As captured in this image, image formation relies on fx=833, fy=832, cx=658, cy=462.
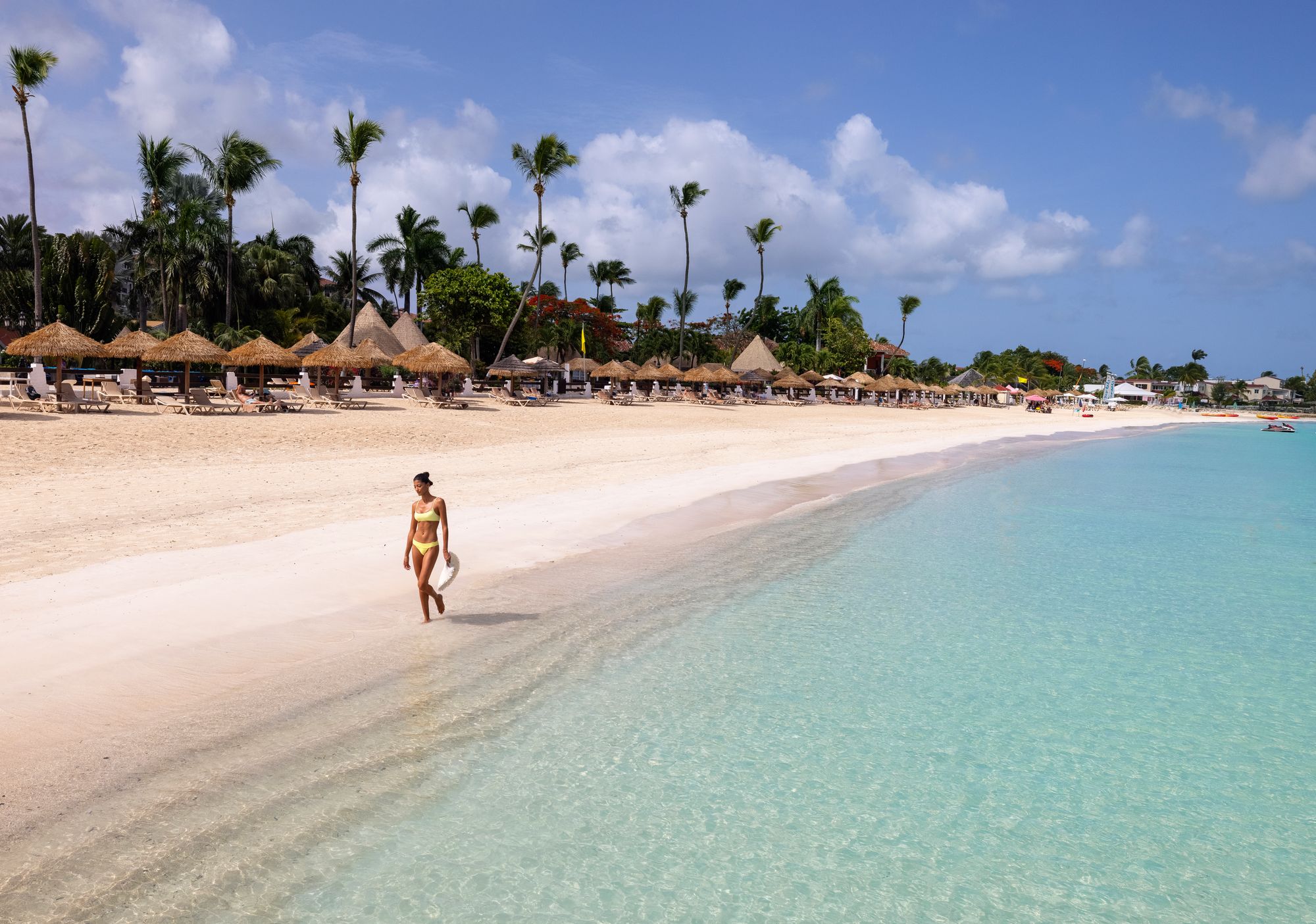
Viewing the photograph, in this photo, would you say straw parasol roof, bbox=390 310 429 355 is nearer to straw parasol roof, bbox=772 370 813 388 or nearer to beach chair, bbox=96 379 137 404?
beach chair, bbox=96 379 137 404

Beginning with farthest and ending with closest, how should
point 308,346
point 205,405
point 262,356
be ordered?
point 308,346 → point 262,356 → point 205,405

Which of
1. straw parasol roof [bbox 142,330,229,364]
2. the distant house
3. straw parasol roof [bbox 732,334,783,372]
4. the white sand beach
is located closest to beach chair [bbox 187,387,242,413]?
the white sand beach

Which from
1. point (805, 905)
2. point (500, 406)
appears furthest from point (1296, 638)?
point (500, 406)

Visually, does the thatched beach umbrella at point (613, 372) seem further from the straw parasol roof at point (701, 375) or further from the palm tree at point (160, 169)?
the palm tree at point (160, 169)

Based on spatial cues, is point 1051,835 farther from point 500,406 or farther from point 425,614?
point 500,406

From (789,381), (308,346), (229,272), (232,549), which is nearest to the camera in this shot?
(232,549)

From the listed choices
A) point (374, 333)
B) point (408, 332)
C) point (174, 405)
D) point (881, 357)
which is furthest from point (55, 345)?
point (881, 357)

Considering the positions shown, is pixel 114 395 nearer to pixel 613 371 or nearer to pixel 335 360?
pixel 335 360

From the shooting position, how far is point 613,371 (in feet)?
144

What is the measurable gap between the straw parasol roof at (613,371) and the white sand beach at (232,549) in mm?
23248

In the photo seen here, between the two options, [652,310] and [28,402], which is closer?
[28,402]

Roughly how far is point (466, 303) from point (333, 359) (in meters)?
18.8

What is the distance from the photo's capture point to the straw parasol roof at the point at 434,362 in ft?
91.4

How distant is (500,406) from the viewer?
2975 centimetres
